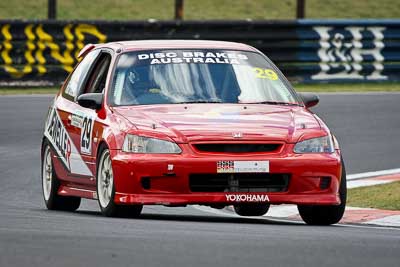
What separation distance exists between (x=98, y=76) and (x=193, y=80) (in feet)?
3.16

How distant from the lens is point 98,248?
26.6ft

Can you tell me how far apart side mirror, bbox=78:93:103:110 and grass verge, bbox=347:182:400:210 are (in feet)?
9.46

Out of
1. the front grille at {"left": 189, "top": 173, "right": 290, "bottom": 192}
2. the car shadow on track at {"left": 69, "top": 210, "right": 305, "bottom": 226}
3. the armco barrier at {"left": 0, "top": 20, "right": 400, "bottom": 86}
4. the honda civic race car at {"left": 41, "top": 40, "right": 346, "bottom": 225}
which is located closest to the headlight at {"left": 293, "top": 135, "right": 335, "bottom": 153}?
the honda civic race car at {"left": 41, "top": 40, "right": 346, "bottom": 225}

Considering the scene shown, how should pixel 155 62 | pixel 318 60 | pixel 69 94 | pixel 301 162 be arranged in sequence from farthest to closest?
pixel 318 60 → pixel 69 94 → pixel 155 62 → pixel 301 162

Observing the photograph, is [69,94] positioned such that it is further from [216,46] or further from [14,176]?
[14,176]

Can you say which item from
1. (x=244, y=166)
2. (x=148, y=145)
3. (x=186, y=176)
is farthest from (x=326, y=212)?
(x=148, y=145)

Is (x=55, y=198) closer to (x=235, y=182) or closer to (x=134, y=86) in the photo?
(x=134, y=86)

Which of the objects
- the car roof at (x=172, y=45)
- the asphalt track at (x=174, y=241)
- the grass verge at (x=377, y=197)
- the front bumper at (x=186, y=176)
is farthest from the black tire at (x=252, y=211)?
the front bumper at (x=186, y=176)

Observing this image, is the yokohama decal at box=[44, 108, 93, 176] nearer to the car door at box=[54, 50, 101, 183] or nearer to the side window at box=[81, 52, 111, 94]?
the car door at box=[54, 50, 101, 183]

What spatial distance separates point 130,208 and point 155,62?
148cm

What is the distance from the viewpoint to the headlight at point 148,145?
10.7 metres

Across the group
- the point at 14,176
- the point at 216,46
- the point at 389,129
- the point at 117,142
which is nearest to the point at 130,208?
the point at 117,142

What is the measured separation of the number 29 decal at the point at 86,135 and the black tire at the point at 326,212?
1705 mm

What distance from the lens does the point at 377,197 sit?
13.8 metres
